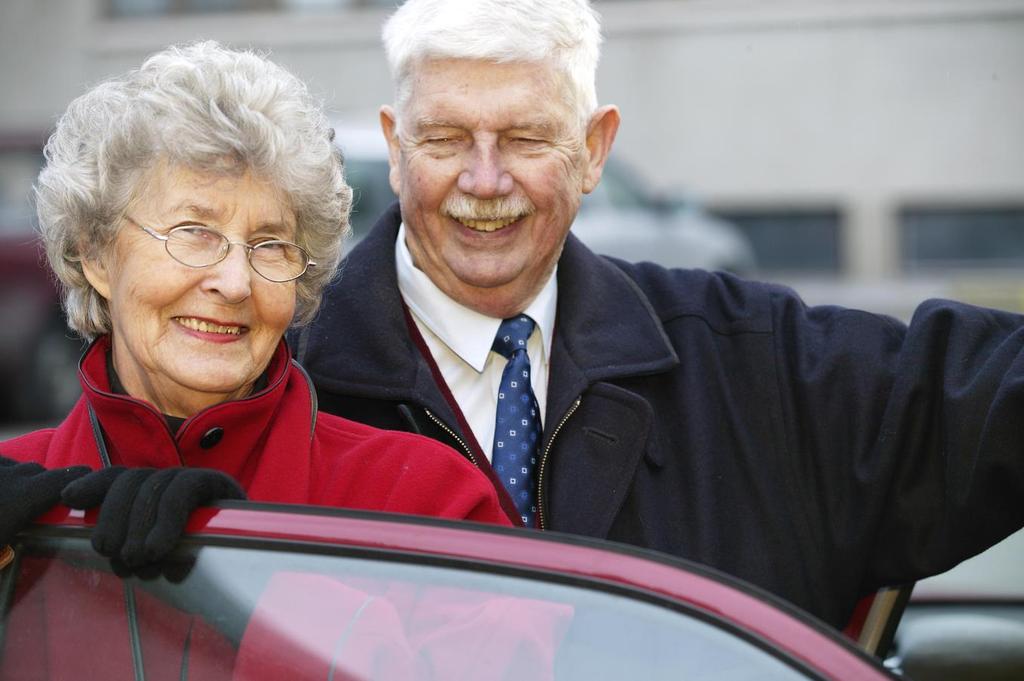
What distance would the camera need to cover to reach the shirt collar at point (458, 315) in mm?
2947

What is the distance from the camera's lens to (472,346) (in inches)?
116

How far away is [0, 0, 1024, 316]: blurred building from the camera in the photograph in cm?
1692

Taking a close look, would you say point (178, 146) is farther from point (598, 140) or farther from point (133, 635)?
point (598, 140)

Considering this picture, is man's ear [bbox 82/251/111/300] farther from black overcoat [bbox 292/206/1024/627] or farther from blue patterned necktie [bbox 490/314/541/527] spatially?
blue patterned necktie [bbox 490/314/541/527]

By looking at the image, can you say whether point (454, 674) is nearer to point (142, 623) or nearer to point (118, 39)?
point (142, 623)

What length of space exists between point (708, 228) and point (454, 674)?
10.3m

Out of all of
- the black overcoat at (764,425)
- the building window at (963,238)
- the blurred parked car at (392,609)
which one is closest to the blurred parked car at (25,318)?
the black overcoat at (764,425)

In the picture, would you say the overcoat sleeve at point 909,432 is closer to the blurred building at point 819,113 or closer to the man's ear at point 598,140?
the man's ear at point 598,140

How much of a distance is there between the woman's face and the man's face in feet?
1.95

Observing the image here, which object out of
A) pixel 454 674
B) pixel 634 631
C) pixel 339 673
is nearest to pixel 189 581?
pixel 339 673

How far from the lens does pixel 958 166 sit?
1708 cm

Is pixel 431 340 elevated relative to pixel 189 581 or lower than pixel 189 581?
elevated

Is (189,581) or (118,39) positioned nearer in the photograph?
(189,581)

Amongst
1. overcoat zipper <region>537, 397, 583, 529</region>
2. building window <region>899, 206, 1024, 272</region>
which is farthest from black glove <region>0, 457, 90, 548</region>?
Result: building window <region>899, 206, 1024, 272</region>
